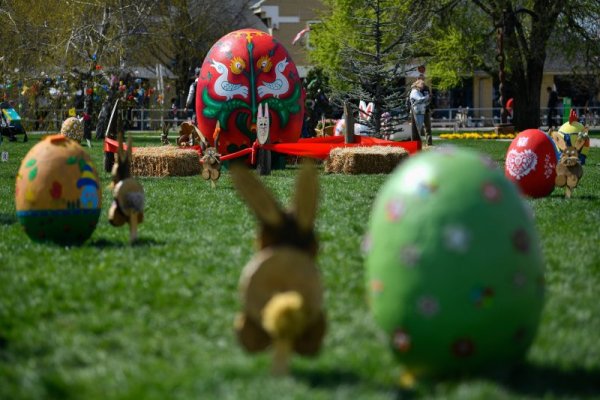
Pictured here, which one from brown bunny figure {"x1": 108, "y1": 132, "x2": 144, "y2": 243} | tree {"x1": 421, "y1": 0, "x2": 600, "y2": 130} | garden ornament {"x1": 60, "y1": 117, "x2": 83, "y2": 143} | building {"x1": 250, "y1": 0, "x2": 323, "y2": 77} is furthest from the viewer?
building {"x1": 250, "y1": 0, "x2": 323, "y2": 77}

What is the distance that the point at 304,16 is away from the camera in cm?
6353

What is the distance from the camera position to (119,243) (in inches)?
377

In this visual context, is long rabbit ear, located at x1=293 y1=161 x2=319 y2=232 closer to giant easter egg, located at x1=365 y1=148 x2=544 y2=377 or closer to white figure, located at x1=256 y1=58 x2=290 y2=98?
giant easter egg, located at x1=365 y1=148 x2=544 y2=377

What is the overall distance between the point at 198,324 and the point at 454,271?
197cm

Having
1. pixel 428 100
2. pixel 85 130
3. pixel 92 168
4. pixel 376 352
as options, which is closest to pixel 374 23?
pixel 428 100

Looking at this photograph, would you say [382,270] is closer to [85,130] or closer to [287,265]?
[287,265]

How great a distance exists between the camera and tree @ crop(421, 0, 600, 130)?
3528cm

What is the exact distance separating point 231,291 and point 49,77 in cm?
2954

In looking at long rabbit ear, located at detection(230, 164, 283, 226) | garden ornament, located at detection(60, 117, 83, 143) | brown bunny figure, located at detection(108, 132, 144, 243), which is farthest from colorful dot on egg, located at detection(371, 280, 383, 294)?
garden ornament, located at detection(60, 117, 83, 143)

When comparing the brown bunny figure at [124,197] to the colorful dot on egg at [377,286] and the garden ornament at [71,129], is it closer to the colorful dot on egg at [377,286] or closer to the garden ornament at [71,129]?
the colorful dot on egg at [377,286]

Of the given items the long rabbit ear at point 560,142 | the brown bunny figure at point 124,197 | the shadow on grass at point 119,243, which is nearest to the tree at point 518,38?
the long rabbit ear at point 560,142

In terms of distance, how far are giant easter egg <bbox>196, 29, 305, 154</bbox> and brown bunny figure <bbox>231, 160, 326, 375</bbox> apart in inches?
570

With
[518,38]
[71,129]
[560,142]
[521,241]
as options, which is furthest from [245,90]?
[518,38]

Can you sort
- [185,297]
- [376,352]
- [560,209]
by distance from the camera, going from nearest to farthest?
[376,352] → [185,297] → [560,209]
